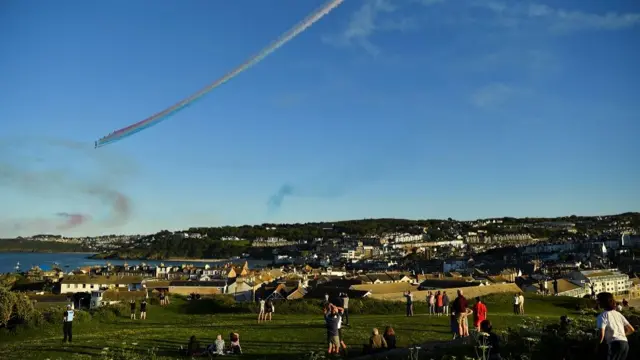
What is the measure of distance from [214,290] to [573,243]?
14397 centimetres

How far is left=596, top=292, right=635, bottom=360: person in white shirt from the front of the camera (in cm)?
795

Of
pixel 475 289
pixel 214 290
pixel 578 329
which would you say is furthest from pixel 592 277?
pixel 578 329

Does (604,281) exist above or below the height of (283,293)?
below

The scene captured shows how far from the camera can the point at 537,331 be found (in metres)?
12.2

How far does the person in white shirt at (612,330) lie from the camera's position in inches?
313

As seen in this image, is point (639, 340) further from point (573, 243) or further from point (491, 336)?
point (573, 243)

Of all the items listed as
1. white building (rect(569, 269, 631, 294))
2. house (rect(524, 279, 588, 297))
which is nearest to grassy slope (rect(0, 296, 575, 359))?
house (rect(524, 279, 588, 297))

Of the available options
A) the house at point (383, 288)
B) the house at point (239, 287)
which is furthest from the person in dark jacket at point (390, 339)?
the house at point (239, 287)

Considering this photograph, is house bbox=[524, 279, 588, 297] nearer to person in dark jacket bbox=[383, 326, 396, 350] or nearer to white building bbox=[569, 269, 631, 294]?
white building bbox=[569, 269, 631, 294]

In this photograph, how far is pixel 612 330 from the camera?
7.99m

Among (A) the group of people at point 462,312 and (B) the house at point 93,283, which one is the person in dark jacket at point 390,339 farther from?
(B) the house at point 93,283

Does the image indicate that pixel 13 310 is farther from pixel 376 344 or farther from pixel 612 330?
pixel 612 330

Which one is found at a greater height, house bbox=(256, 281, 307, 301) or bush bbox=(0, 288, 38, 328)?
bush bbox=(0, 288, 38, 328)

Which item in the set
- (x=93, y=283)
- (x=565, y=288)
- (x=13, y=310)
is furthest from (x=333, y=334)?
(x=93, y=283)
